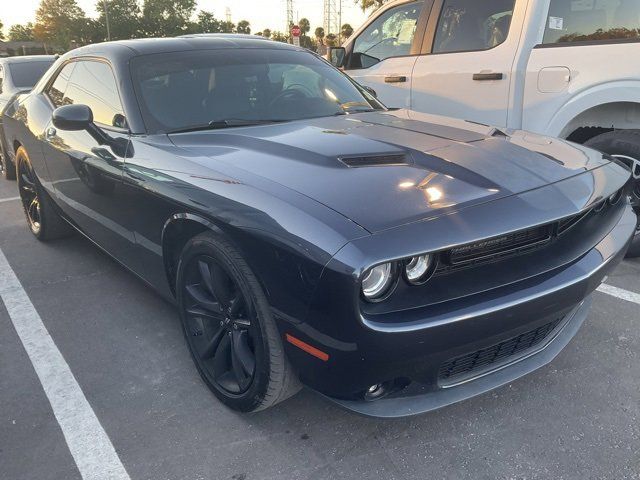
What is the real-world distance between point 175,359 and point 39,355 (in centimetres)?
73

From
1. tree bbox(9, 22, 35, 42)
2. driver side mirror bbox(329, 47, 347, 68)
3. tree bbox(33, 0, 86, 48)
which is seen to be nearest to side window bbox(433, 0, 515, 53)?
driver side mirror bbox(329, 47, 347, 68)

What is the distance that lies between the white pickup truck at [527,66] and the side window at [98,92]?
8.47 feet

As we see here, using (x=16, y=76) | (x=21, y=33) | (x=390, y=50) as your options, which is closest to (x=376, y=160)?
(x=390, y=50)

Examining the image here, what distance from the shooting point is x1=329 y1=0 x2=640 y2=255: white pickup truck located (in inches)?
140

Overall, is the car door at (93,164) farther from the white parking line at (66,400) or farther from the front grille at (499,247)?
the front grille at (499,247)

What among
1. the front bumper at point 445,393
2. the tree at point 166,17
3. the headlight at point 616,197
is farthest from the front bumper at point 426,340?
the tree at point 166,17

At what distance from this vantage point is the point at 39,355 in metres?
2.85

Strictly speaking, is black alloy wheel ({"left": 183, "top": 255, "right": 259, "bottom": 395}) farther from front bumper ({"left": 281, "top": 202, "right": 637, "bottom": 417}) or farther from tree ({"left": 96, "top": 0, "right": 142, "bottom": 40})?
tree ({"left": 96, "top": 0, "right": 142, "bottom": 40})

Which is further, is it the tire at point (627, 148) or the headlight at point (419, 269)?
the tire at point (627, 148)

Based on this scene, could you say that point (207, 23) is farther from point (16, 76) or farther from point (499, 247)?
point (499, 247)

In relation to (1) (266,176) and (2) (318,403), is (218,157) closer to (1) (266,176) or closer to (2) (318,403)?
(1) (266,176)

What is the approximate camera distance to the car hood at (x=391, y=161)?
1.86 metres

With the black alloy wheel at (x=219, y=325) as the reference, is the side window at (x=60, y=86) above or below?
above

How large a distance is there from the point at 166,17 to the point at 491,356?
241 ft
